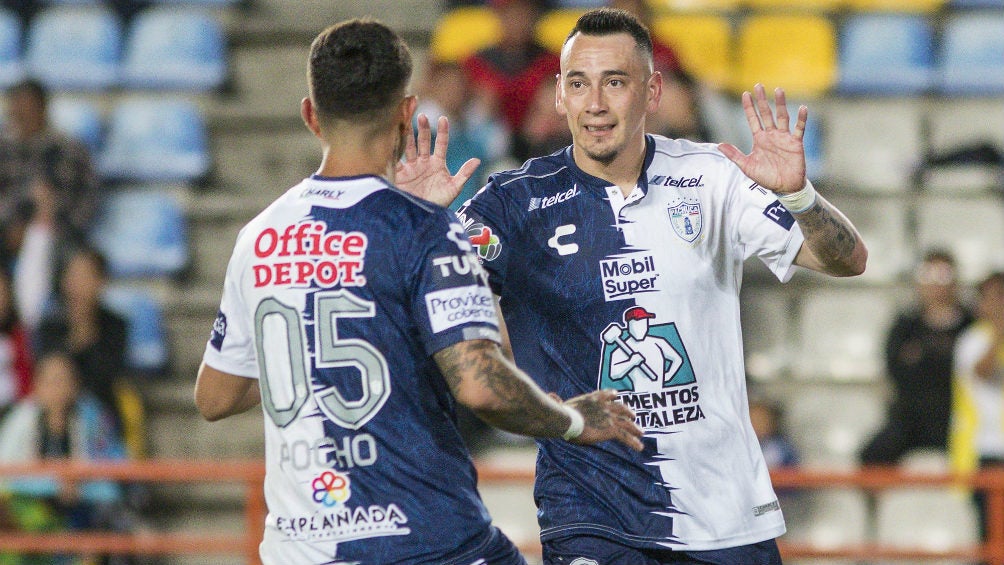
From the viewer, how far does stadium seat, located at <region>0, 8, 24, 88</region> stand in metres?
11.6

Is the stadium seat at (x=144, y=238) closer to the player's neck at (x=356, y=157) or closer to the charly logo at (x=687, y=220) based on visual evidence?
the charly logo at (x=687, y=220)

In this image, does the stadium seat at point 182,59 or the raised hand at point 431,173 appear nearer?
the raised hand at point 431,173

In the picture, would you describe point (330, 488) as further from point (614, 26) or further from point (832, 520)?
point (832, 520)

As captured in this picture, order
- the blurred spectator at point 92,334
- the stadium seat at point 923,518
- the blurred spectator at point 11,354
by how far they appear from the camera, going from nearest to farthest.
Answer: the stadium seat at point 923,518 < the blurred spectator at point 92,334 < the blurred spectator at point 11,354

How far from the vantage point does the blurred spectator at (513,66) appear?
31.2 ft

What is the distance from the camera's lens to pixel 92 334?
30.7 feet

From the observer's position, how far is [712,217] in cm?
437

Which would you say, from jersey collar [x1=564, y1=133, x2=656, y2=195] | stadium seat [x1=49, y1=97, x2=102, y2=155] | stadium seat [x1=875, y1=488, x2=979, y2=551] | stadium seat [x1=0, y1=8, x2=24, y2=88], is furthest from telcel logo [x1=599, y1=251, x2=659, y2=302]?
stadium seat [x1=0, y1=8, x2=24, y2=88]

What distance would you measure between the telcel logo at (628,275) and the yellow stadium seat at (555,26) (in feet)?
21.0

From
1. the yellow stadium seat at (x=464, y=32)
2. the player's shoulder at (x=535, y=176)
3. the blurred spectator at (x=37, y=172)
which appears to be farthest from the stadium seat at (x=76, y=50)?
the player's shoulder at (x=535, y=176)

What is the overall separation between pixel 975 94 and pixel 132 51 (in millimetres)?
6301

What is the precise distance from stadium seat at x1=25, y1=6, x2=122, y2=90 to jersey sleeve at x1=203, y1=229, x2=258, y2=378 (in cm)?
823

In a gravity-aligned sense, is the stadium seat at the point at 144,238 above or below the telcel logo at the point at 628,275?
above

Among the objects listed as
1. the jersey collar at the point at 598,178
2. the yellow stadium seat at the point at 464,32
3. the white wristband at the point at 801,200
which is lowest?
the white wristband at the point at 801,200
